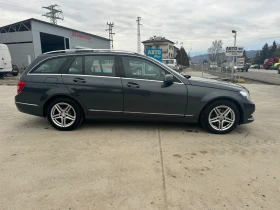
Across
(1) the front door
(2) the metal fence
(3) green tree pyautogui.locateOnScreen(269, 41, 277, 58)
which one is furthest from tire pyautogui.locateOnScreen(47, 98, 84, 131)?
(3) green tree pyautogui.locateOnScreen(269, 41, 277, 58)

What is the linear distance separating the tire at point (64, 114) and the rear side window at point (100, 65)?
0.73 m

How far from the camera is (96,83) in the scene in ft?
14.3

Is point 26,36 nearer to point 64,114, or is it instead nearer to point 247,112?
point 64,114

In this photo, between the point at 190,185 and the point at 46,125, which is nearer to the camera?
the point at 190,185

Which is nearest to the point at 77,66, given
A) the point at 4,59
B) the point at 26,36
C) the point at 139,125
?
the point at 139,125

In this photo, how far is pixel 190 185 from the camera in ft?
8.74

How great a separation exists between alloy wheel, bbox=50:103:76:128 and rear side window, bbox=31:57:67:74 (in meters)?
0.70

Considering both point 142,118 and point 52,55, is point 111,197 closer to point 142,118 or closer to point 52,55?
point 142,118

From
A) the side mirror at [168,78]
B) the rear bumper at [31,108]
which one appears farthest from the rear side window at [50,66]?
the side mirror at [168,78]

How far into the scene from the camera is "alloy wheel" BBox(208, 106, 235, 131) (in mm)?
4355

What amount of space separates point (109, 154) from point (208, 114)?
2.10m

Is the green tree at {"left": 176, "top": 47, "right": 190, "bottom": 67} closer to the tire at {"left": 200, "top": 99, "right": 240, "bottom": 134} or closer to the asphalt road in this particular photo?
the asphalt road

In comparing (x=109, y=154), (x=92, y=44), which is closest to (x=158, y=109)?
(x=109, y=154)

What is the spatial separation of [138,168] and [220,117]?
2.17 m
